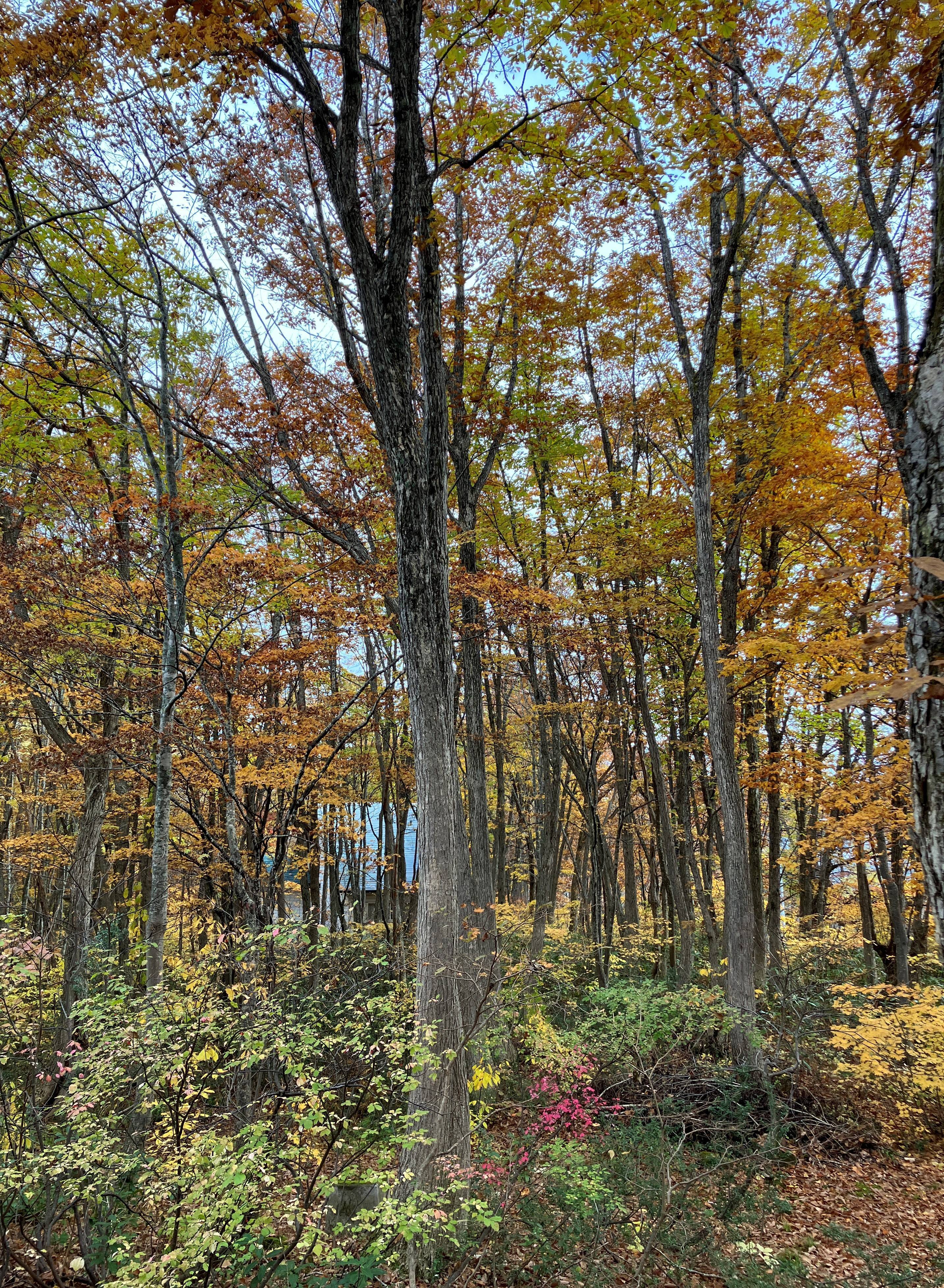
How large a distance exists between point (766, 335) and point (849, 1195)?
10115 mm

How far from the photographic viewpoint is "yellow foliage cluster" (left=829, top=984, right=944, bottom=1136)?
5.98m

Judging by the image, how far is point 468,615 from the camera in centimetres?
793

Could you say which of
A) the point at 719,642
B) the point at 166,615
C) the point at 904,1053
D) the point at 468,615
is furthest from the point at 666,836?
the point at 166,615

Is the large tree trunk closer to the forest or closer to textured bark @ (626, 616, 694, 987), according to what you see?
the forest

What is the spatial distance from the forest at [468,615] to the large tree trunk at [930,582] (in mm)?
13

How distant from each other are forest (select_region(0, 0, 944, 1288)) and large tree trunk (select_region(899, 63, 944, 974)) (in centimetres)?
1

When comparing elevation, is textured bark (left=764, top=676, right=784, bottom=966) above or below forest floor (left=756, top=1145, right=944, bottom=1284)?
above

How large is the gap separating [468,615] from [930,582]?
21.3ft

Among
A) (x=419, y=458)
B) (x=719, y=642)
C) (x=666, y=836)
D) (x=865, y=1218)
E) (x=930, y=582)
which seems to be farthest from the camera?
(x=666, y=836)

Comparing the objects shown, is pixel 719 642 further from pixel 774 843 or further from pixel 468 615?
pixel 774 843

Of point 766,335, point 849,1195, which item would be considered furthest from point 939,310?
point 766,335

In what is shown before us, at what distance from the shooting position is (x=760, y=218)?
8.71m

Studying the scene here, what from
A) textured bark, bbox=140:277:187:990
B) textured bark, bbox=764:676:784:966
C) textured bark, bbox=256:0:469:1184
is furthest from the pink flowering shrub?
textured bark, bbox=764:676:784:966

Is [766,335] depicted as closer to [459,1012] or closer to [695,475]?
[695,475]
